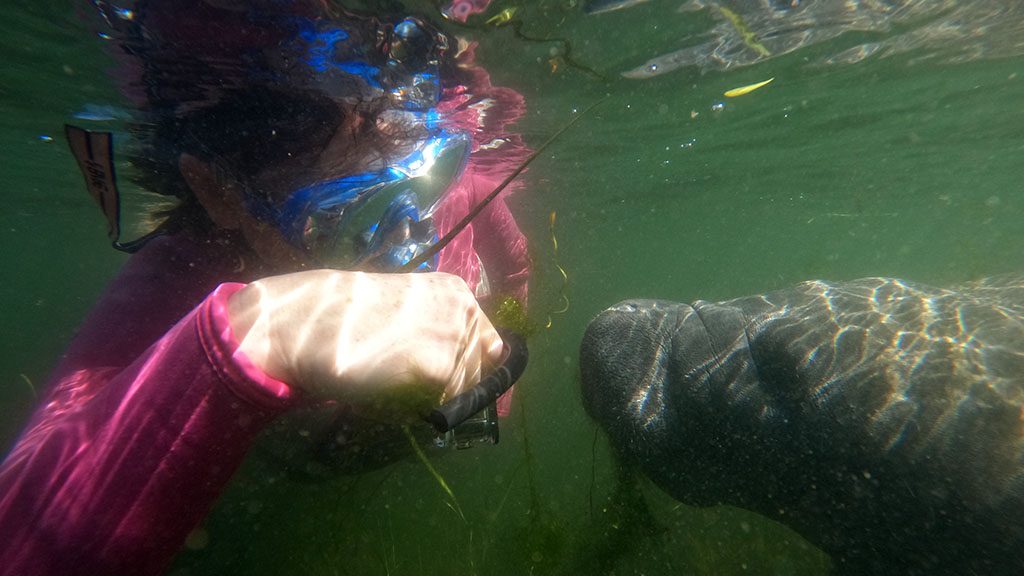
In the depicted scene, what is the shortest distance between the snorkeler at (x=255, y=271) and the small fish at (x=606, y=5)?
5.88 feet

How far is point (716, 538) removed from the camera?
271 inches

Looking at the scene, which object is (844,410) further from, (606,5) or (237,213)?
(606,5)

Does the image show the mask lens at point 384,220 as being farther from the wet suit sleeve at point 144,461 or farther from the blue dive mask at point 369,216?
the wet suit sleeve at point 144,461

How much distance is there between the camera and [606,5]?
682 cm

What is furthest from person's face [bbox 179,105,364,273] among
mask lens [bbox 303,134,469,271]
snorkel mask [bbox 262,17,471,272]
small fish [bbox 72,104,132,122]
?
small fish [bbox 72,104,132,122]

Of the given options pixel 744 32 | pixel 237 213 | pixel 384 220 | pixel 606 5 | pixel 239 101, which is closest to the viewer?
pixel 237 213

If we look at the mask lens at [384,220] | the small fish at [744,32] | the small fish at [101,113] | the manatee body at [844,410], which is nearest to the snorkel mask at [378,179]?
the mask lens at [384,220]

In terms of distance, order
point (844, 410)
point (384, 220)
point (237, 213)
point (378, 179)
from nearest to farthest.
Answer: point (844, 410)
point (237, 213)
point (384, 220)
point (378, 179)

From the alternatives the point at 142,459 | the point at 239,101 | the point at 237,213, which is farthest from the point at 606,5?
the point at 142,459

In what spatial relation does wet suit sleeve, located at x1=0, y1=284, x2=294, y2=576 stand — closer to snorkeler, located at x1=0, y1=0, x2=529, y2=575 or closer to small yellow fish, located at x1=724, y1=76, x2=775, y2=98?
snorkeler, located at x1=0, y1=0, x2=529, y2=575

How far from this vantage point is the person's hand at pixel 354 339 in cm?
148

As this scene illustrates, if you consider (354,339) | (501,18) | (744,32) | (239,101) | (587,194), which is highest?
(744,32)

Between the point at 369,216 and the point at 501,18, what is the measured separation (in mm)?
3280

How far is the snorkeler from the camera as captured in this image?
1.47m
